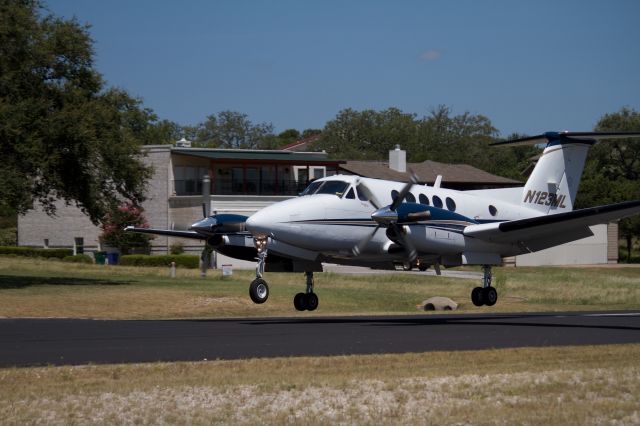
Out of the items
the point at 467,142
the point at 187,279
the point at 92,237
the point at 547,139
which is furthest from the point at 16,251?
the point at 467,142

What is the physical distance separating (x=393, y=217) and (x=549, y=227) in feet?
19.5

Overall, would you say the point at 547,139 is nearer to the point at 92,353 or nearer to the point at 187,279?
the point at 92,353

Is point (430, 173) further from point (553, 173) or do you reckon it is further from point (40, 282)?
point (553, 173)

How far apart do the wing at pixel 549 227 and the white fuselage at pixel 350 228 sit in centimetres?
51

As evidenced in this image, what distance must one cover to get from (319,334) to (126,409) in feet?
33.9

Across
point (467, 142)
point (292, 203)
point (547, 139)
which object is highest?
point (467, 142)

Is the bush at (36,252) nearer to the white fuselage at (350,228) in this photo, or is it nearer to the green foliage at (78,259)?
the green foliage at (78,259)

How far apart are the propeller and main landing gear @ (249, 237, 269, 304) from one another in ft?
9.07

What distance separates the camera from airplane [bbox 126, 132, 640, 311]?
2681 cm

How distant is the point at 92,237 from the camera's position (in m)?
82.9

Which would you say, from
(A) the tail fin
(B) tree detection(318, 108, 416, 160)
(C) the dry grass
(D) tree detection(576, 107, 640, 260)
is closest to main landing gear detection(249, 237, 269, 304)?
(C) the dry grass

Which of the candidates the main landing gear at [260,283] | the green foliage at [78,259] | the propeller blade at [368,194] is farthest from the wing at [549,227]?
the green foliage at [78,259]

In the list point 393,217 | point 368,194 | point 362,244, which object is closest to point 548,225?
point 393,217

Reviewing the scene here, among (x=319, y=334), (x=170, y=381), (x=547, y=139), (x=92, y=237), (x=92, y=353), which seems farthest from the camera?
(x=92, y=237)
